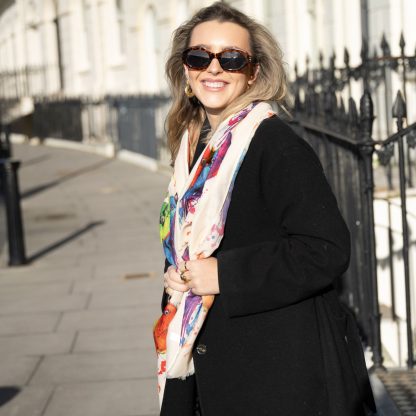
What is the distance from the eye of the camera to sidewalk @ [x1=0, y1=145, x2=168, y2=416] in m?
5.06

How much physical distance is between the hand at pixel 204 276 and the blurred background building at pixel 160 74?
2353 mm

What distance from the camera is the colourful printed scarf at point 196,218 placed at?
7.98 feet

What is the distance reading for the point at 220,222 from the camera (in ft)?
7.98

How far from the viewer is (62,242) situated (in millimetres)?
10125

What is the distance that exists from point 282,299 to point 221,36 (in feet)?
2.44

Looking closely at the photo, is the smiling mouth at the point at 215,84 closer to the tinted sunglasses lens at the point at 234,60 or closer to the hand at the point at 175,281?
the tinted sunglasses lens at the point at 234,60

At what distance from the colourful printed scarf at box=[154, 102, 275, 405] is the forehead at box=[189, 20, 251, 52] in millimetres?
187

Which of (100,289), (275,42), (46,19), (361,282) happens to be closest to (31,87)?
(46,19)

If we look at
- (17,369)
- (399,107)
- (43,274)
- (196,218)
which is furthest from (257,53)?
(43,274)

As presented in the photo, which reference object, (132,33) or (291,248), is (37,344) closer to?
(291,248)

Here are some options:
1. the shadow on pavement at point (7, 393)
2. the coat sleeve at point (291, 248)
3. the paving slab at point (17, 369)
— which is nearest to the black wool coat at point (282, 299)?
the coat sleeve at point (291, 248)

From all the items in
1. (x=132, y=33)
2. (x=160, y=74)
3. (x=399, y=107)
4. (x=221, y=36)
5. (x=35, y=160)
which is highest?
(x=132, y=33)

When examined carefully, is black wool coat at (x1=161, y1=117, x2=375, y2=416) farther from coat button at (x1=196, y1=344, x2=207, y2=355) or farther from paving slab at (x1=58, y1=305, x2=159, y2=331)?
paving slab at (x1=58, y1=305, x2=159, y2=331)

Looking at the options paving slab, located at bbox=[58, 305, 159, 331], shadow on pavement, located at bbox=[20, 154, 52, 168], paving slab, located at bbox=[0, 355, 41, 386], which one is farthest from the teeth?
shadow on pavement, located at bbox=[20, 154, 52, 168]
